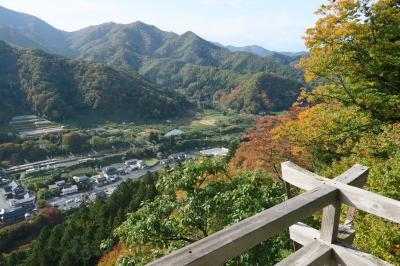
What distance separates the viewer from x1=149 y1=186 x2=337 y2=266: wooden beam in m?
1.26

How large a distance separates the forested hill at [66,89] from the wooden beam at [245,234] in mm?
79826

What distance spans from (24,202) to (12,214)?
196 centimetres

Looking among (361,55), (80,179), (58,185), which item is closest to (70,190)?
(58,185)

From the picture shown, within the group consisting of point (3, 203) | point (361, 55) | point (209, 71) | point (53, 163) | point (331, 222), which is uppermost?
point (361, 55)

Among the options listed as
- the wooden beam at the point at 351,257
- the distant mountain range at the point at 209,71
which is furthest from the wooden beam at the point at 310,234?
the distant mountain range at the point at 209,71

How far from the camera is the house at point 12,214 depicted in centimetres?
3581

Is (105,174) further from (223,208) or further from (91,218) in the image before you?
(223,208)

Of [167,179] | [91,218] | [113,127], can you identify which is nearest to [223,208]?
[167,179]

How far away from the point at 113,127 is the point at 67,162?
70.6 feet

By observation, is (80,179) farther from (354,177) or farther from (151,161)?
(354,177)


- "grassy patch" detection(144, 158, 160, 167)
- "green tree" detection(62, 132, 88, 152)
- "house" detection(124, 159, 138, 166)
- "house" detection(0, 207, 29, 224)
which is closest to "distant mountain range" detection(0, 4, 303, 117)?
"grassy patch" detection(144, 158, 160, 167)

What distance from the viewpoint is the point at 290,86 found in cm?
9412

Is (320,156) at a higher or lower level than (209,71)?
higher

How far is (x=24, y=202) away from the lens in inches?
1506
